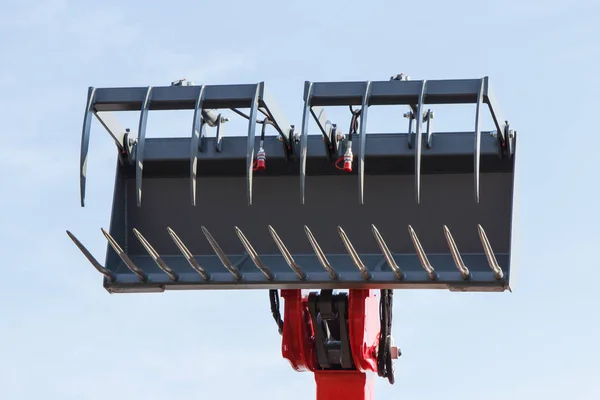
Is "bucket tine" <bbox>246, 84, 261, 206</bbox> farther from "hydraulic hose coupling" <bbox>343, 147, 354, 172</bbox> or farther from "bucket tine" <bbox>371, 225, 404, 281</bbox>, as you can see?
"bucket tine" <bbox>371, 225, 404, 281</bbox>

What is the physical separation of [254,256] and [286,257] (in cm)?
31

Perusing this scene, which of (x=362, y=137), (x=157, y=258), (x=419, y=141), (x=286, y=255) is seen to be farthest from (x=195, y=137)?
(x=419, y=141)

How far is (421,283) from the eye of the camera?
1457cm

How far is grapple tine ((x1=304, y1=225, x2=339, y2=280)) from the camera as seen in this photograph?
14.1 m

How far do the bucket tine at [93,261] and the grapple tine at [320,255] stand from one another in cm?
189

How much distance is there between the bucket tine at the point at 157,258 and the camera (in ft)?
47.6

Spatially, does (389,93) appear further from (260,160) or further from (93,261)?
(93,261)

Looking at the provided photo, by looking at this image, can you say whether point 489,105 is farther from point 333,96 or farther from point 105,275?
point 105,275

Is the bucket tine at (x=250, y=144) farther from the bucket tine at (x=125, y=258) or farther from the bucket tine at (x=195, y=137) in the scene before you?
the bucket tine at (x=125, y=258)

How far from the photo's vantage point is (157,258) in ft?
48.6

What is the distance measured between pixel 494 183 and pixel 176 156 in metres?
3.01

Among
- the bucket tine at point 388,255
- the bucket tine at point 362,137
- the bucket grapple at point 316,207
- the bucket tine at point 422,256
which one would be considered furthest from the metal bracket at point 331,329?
the bucket tine at point 362,137

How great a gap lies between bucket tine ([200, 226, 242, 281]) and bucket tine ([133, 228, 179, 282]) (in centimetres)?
45

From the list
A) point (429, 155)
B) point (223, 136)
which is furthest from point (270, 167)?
point (429, 155)
